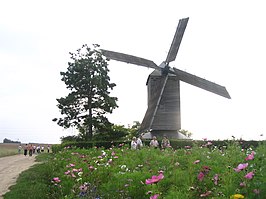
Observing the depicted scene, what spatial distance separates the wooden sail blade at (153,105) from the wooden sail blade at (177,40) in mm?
2016

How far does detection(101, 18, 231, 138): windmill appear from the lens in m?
27.8

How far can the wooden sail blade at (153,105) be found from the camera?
26.9 meters

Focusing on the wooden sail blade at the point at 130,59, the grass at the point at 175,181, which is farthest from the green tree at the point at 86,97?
the grass at the point at 175,181

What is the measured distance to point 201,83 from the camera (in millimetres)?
28672

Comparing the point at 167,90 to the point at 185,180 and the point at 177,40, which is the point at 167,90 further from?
the point at 185,180

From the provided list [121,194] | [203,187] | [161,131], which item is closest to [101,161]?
[121,194]

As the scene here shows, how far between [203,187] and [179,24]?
25918 mm

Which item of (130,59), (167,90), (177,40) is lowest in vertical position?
(167,90)

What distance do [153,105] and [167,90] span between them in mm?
1709

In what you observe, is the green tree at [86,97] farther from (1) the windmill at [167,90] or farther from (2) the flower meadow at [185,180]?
(2) the flower meadow at [185,180]

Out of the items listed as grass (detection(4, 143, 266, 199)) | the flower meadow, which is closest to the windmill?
grass (detection(4, 143, 266, 199))

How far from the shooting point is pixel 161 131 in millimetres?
28391

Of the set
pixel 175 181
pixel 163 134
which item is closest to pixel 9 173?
pixel 175 181

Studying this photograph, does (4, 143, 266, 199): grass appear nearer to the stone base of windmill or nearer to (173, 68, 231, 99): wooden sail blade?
the stone base of windmill
